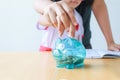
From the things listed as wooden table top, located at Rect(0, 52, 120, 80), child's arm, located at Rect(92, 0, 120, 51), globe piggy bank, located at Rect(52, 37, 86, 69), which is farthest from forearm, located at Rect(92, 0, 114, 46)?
globe piggy bank, located at Rect(52, 37, 86, 69)

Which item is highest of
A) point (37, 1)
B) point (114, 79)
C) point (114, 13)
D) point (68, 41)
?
point (114, 13)

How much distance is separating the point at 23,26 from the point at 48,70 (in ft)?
3.85

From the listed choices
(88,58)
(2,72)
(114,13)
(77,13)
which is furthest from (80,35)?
(114,13)

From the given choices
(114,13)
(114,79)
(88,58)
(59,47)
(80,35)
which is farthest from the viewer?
(114,13)

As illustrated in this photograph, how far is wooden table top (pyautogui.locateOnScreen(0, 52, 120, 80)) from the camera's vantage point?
0.69 metres

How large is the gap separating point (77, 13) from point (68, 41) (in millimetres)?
443

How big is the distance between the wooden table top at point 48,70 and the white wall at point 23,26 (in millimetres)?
952

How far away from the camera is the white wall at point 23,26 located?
6.12ft

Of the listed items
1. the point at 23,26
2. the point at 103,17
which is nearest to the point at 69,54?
the point at 103,17

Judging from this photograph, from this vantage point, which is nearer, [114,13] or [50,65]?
[50,65]

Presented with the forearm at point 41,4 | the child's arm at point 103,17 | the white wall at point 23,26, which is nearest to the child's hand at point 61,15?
the forearm at point 41,4

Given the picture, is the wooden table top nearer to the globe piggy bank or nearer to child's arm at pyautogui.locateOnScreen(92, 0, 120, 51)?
the globe piggy bank

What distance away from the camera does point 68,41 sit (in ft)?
2.59

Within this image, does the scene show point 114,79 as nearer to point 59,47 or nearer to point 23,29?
point 59,47
